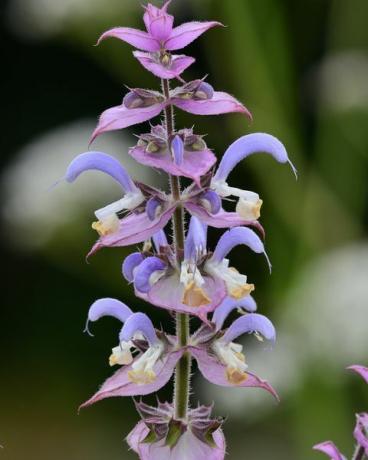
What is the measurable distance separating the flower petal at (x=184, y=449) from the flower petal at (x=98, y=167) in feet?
1.37

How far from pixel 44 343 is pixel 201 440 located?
14.9ft

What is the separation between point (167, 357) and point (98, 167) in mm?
354

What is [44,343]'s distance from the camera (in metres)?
6.00

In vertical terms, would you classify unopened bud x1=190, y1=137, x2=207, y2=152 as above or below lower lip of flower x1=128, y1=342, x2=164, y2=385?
above

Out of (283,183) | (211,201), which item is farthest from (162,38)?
(283,183)

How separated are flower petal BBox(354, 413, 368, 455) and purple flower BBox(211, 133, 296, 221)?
37cm

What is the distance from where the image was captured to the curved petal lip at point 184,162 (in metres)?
1.37

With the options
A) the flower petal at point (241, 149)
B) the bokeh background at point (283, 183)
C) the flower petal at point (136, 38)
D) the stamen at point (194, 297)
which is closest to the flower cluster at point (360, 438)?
the stamen at point (194, 297)

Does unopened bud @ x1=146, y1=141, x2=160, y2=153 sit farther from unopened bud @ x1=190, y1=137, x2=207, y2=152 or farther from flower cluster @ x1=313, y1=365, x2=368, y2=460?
flower cluster @ x1=313, y1=365, x2=368, y2=460

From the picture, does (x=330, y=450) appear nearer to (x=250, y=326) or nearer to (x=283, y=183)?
(x=250, y=326)

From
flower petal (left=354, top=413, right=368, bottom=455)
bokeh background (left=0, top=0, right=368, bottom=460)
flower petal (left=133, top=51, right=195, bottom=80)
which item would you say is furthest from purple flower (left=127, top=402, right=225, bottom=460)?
bokeh background (left=0, top=0, right=368, bottom=460)

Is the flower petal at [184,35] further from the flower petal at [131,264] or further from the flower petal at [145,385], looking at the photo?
the flower petal at [145,385]

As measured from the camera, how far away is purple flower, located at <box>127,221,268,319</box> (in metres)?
1.45

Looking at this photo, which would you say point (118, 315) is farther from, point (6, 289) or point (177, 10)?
point (6, 289)
